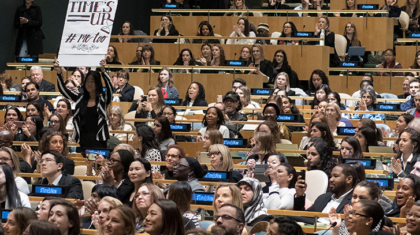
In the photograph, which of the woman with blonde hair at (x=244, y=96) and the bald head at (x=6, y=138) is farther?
the woman with blonde hair at (x=244, y=96)

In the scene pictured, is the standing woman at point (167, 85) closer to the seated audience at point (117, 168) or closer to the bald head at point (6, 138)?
the bald head at point (6, 138)

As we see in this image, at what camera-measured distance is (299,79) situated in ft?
41.8

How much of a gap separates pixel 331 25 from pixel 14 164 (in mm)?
8634

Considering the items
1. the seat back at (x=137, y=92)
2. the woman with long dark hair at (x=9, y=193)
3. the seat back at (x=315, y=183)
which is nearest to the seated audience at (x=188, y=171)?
the seat back at (x=315, y=183)

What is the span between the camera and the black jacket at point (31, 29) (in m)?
12.8

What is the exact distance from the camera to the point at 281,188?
579 centimetres

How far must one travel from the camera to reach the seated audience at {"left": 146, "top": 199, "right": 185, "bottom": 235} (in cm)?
434

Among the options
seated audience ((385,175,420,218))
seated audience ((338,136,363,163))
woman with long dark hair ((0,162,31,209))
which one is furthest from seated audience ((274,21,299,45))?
woman with long dark hair ((0,162,31,209))

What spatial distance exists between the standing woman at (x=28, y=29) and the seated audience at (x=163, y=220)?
8987 millimetres

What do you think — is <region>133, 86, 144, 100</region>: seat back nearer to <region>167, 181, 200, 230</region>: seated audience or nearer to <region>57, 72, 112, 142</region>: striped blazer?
<region>57, 72, 112, 142</region>: striped blazer

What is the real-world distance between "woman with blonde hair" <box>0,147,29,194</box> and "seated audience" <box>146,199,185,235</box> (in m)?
2.00

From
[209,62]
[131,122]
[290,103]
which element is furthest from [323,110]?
[209,62]

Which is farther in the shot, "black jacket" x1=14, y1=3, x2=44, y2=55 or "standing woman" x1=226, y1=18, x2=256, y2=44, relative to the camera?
"black jacket" x1=14, y1=3, x2=44, y2=55

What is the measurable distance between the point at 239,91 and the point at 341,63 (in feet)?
11.4
